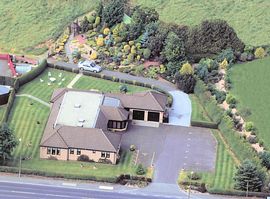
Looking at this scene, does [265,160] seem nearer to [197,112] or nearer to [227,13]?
[197,112]

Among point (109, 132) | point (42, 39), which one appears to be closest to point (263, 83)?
point (109, 132)

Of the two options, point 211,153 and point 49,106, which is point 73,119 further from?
point 211,153

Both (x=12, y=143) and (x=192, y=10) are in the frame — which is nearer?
(x=12, y=143)

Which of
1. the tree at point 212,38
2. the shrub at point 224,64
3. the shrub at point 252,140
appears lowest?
the shrub at point 252,140

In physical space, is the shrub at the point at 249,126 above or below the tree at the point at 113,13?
below

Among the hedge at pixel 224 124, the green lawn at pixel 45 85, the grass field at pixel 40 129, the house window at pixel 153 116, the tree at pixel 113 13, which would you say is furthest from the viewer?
the tree at pixel 113 13

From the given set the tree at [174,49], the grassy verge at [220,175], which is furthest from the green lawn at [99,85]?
the grassy verge at [220,175]

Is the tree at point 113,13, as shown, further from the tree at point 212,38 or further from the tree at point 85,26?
the tree at point 212,38
